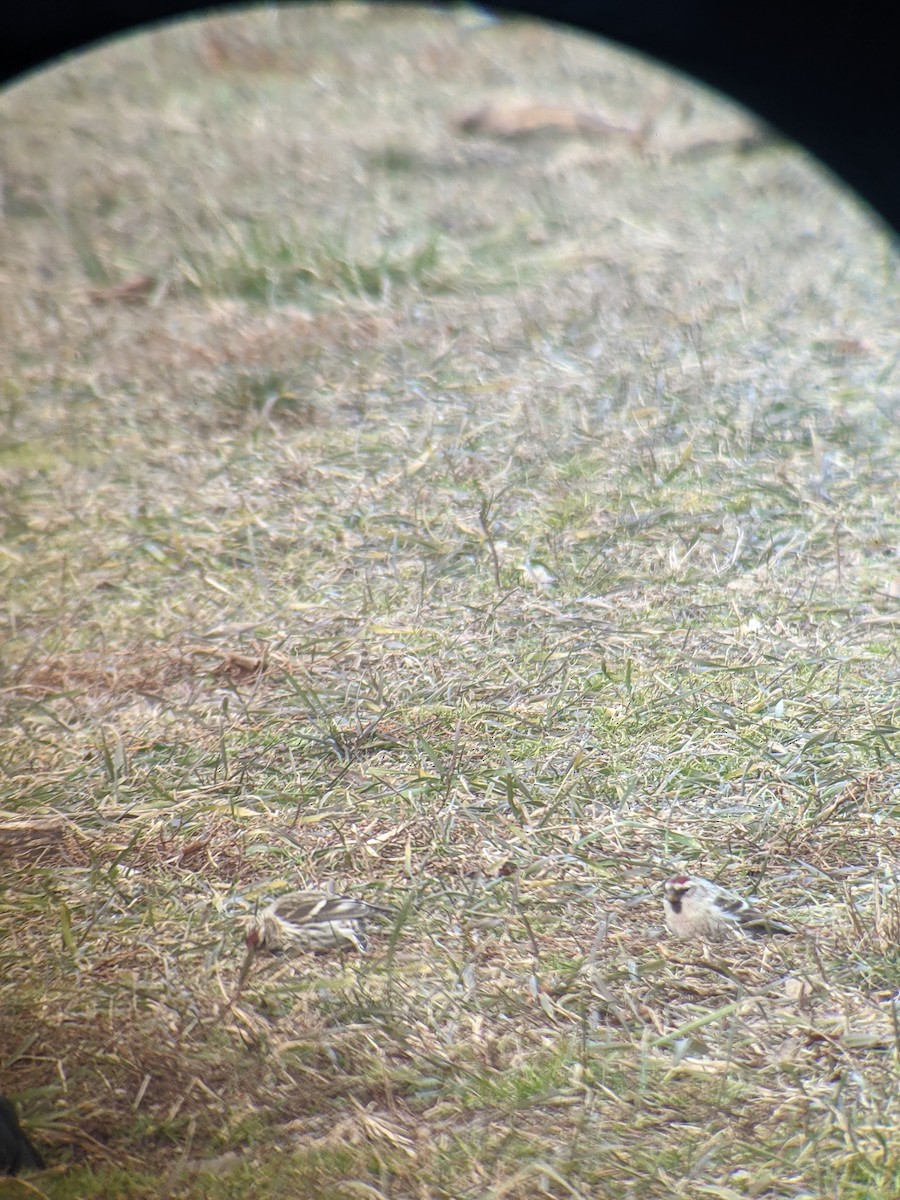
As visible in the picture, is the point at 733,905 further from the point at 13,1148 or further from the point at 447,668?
the point at 13,1148

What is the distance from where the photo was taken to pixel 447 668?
220 cm

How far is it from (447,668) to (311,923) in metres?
0.63

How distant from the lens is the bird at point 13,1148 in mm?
1353

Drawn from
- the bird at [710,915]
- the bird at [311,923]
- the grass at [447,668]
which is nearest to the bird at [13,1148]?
the grass at [447,668]

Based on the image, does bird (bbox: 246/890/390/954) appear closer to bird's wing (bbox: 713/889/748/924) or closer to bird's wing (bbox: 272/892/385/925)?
bird's wing (bbox: 272/892/385/925)

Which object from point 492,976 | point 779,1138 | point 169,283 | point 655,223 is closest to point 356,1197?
point 492,976

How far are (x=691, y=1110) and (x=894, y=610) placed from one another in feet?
3.95

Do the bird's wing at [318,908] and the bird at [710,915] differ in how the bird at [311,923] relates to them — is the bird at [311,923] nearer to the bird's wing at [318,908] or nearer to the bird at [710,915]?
the bird's wing at [318,908]

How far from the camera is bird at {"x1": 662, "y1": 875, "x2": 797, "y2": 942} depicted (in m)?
1.67

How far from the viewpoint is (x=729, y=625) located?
7.54 ft

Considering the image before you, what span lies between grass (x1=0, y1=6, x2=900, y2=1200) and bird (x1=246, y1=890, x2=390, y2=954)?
3 centimetres

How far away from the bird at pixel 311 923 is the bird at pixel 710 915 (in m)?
0.40

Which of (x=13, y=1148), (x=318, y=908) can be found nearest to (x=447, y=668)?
(x=318, y=908)

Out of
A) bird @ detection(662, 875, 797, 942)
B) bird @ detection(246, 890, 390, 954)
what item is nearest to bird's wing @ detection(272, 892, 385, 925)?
bird @ detection(246, 890, 390, 954)
